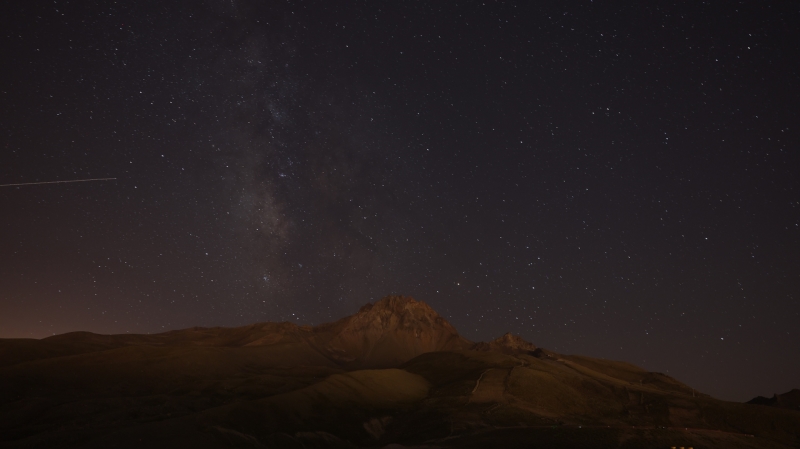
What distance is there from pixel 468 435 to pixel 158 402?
47.2 meters

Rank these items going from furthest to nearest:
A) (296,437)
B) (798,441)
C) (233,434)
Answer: (798,441)
(296,437)
(233,434)

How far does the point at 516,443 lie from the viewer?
5991 cm

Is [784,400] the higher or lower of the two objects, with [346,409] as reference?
higher

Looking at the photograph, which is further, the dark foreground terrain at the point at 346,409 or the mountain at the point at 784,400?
the mountain at the point at 784,400

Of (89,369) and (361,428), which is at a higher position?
(89,369)

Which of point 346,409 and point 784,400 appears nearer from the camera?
point 346,409

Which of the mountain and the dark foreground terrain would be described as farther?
the mountain

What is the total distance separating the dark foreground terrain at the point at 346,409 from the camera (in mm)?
60000

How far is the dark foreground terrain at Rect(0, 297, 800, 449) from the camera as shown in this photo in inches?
2362

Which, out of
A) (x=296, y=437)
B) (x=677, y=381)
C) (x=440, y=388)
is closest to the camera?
(x=296, y=437)

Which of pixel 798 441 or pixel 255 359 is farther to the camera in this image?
pixel 255 359

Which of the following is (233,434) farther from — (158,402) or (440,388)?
(440,388)

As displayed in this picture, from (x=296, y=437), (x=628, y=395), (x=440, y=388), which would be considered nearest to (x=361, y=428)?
(x=296, y=437)

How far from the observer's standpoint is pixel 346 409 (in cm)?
7912
